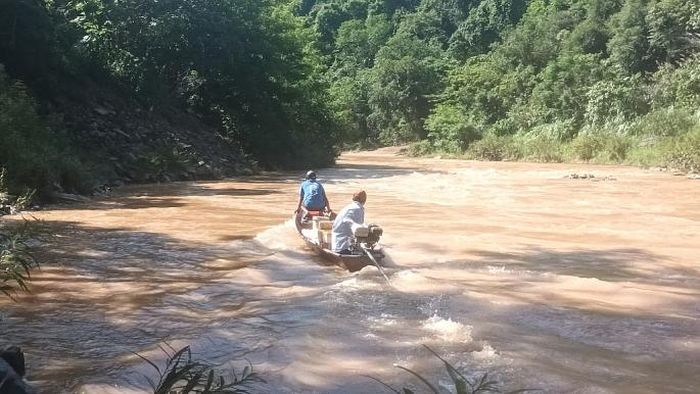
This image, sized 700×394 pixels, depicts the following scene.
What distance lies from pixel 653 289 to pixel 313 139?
77.3 feet

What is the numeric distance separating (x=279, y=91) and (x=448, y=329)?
2254 cm

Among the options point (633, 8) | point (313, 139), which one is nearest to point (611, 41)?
point (633, 8)

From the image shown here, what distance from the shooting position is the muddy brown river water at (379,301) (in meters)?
5.40

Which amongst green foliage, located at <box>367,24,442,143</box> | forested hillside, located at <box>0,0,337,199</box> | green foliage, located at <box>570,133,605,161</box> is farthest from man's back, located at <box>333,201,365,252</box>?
green foliage, located at <box>367,24,442,143</box>

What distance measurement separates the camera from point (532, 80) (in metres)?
40.3

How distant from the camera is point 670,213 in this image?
1390cm

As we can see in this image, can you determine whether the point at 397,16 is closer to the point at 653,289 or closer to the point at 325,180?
the point at 325,180

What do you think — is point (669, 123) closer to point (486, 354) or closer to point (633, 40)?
point (633, 40)

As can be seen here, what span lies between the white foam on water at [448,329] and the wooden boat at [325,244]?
6.83ft

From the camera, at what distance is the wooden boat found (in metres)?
8.77

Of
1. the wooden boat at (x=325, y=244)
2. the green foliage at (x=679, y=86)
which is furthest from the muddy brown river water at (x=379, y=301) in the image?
the green foliage at (x=679, y=86)

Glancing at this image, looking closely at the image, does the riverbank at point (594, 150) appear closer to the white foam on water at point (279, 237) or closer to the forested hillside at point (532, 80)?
the forested hillside at point (532, 80)

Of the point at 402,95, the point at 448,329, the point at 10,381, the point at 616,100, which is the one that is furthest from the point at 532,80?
the point at 10,381

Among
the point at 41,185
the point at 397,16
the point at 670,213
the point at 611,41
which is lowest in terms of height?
the point at 670,213
